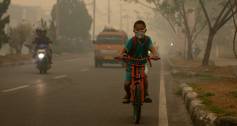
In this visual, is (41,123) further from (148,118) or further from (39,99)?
(39,99)

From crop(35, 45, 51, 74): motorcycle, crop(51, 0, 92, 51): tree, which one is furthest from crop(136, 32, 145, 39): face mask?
crop(51, 0, 92, 51): tree

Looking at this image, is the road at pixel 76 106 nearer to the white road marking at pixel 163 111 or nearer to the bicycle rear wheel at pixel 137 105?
the white road marking at pixel 163 111

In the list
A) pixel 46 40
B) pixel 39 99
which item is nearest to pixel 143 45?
pixel 39 99

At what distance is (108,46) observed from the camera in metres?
35.4

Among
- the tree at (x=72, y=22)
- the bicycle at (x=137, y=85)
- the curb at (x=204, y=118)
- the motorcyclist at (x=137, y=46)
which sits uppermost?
the tree at (x=72, y=22)

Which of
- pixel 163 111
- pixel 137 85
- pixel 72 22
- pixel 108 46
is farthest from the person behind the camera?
pixel 72 22

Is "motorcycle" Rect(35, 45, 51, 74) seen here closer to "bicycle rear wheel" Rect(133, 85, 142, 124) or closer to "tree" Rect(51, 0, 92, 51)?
"bicycle rear wheel" Rect(133, 85, 142, 124)

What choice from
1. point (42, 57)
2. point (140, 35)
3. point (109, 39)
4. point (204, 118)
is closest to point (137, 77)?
point (140, 35)

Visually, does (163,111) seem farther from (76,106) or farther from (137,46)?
(137,46)

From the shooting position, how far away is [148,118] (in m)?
12.2

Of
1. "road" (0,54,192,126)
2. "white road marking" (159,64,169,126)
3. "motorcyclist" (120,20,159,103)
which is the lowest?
"white road marking" (159,64,169,126)

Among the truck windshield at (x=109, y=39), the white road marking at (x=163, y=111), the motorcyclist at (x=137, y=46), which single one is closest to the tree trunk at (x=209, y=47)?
the truck windshield at (x=109, y=39)

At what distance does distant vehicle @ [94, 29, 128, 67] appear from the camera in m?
34.9

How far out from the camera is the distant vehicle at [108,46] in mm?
34938
